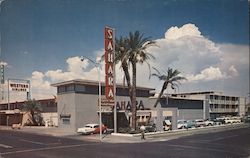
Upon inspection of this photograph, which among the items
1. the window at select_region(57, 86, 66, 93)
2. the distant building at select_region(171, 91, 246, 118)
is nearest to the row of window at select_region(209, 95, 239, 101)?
the distant building at select_region(171, 91, 246, 118)

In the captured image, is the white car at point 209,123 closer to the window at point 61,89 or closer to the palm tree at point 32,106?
the window at point 61,89

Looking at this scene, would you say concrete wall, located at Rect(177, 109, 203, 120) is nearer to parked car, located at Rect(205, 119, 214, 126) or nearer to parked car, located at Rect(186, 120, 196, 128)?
parked car, located at Rect(186, 120, 196, 128)

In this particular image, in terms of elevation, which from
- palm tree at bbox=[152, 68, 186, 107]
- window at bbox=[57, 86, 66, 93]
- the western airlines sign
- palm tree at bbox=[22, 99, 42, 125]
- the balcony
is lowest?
the balcony

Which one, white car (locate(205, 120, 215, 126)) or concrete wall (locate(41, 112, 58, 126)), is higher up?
concrete wall (locate(41, 112, 58, 126))

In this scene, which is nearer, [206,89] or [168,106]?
[206,89]

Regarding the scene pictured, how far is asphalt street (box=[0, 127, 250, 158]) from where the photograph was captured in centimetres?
554

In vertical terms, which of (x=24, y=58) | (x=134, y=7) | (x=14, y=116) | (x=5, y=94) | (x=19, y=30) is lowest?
(x=14, y=116)

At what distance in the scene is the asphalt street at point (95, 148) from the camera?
18.2ft

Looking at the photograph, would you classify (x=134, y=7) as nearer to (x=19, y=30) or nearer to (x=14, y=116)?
(x=19, y=30)

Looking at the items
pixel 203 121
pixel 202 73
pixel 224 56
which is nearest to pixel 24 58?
pixel 202 73

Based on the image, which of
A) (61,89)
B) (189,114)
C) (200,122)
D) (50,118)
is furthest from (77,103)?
(200,122)

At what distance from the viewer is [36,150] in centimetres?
567

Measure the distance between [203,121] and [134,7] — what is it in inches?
129

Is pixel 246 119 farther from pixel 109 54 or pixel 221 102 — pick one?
pixel 109 54
